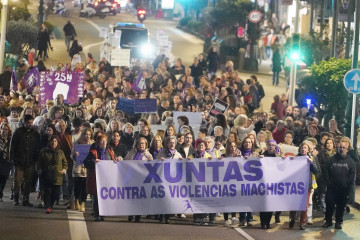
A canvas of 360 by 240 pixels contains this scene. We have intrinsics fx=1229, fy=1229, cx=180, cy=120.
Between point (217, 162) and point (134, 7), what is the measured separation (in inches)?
2852

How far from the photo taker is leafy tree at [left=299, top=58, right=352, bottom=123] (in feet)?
94.4

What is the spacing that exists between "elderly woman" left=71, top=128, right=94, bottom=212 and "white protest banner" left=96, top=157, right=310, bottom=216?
1.20 metres

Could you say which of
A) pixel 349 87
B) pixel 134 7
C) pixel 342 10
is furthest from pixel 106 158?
pixel 134 7

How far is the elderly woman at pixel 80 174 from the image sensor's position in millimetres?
20156

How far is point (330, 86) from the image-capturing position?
29.0 meters

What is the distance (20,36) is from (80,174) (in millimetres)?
26638

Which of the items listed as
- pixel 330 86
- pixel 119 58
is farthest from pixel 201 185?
pixel 119 58

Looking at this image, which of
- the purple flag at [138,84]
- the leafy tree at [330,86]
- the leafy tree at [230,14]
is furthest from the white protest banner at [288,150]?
the leafy tree at [230,14]

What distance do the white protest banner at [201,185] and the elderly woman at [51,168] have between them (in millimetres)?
1241

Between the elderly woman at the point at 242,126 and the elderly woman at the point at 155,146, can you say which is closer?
the elderly woman at the point at 155,146

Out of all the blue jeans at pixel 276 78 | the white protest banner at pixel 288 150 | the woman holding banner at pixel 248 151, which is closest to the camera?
the woman holding banner at pixel 248 151

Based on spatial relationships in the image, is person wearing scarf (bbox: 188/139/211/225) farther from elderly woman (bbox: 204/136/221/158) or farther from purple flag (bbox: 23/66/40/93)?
purple flag (bbox: 23/66/40/93)

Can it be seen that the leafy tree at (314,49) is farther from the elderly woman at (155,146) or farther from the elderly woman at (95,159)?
the elderly woman at (95,159)

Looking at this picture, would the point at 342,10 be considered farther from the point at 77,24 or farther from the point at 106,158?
the point at 77,24
